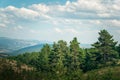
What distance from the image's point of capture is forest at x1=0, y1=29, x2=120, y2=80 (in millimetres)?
110750

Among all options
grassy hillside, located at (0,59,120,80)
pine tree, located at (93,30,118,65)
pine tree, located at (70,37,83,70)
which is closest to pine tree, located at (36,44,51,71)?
grassy hillside, located at (0,59,120,80)

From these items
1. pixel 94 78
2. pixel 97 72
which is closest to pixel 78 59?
pixel 97 72

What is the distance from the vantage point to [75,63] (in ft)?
429

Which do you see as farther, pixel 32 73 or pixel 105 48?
pixel 32 73

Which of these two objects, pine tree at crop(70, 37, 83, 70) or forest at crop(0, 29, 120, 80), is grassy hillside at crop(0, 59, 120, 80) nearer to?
forest at crop(0, 29, 120, 80)

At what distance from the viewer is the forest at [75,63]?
363 ft

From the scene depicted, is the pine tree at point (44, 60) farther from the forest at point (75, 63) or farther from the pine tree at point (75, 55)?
the pine tree at point (75, 55)

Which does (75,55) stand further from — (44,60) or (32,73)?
(32,73)

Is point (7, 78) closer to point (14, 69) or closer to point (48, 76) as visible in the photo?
point (14, 69)

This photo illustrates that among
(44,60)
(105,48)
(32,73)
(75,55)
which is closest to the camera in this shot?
(105,48)

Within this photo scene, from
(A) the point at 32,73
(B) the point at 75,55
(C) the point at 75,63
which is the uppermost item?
(B) the point at 75,55

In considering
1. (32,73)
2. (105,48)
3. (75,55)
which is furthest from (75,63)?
(32,73)

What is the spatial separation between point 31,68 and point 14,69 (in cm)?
1750

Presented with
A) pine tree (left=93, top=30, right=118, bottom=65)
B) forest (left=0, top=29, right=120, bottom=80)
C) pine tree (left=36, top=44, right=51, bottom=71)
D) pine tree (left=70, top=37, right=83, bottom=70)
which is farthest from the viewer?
pine tree (left=36, top=44, right=51, bottom=71)
